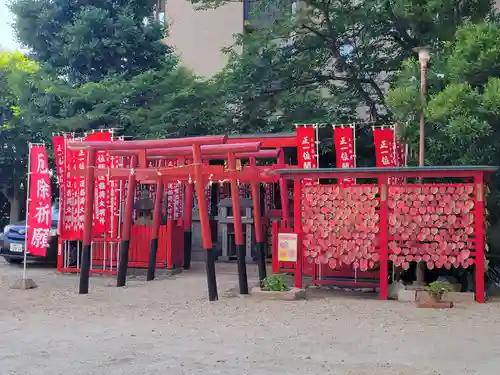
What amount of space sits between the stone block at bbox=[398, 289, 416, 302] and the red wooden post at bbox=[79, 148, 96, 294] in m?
5.44

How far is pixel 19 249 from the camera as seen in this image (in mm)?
15109

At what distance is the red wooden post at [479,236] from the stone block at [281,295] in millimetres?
2820

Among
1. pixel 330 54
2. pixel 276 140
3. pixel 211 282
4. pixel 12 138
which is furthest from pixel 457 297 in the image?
pixel 12 138

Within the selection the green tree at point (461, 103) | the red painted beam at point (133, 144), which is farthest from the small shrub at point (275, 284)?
the green tree at point (461, 103)

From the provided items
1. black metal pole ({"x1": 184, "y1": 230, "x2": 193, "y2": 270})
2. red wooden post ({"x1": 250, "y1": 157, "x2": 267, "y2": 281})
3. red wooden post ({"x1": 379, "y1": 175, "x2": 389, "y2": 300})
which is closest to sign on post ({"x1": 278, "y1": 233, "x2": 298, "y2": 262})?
red wooden post ({"x1": 250, "y1": 157, "x2": 267, "y2": 281})

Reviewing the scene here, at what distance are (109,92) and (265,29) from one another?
4.26 meters

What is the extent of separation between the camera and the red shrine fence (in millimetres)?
10023

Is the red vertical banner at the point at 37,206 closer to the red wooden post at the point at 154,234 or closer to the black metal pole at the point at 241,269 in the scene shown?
the red wooden post at the point at 154,234

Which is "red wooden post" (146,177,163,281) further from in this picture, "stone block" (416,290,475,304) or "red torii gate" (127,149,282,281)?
"stone block" (416,290,475,304)

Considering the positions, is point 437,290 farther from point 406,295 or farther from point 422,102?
point 422,102

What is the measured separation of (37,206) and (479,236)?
7892 millimetres

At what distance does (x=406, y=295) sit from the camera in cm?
1028

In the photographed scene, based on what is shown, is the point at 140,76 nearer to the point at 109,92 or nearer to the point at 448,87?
the point at 109,92

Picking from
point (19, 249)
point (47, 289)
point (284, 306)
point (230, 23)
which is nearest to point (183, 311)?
point (284, 306)
